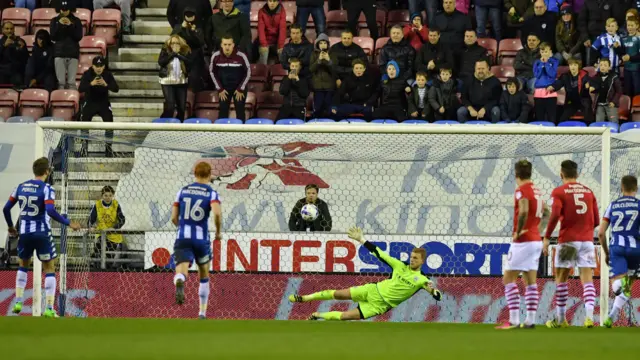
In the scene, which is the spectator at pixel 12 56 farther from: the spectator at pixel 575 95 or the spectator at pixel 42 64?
the spectator at pixel 575 95

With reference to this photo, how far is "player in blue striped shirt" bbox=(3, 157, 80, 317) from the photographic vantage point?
1364 cm

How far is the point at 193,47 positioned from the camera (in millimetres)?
18906

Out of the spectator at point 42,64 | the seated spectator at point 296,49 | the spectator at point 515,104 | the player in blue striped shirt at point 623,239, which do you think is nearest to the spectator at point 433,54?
the spectator at point 515,104

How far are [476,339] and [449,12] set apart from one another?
1023cm

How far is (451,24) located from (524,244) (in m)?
8.13

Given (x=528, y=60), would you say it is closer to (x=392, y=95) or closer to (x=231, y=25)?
(x=392, y=95)

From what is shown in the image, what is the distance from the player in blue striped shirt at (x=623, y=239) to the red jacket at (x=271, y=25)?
26.3 ft

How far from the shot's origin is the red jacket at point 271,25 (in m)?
19.5

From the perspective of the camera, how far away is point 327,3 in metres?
20.8

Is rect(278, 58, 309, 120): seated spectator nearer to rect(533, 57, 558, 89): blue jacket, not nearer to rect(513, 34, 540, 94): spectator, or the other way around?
rect(513, 34, 540, 94): spectator

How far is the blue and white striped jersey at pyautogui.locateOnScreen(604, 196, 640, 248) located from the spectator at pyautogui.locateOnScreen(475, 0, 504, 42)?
7.14 metres

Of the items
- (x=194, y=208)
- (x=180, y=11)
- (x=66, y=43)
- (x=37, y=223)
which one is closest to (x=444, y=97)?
(x=180, y=11)

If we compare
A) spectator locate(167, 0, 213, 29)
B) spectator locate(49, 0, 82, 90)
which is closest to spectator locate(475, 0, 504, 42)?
spectator locate(167, 0, 213, 29)

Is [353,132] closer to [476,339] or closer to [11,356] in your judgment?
[476,339]
